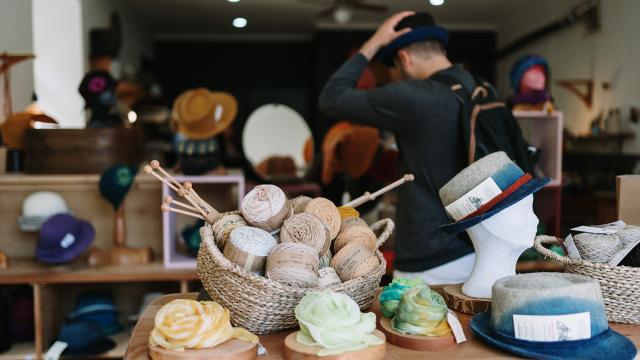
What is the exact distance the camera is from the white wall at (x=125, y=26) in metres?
5.33

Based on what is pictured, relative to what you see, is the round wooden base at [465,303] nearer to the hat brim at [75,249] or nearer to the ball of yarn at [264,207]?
the ball of yarn at [264,207]

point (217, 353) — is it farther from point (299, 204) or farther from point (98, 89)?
point (98, 89)

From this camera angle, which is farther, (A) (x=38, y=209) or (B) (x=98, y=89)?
(B) (x=98, y=89)

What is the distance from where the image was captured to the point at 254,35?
30.9 ft

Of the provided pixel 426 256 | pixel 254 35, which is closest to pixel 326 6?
pixel 254 35

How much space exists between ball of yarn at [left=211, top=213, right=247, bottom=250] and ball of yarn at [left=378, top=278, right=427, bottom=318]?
31 cm

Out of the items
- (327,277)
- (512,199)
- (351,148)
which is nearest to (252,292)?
(327,277)

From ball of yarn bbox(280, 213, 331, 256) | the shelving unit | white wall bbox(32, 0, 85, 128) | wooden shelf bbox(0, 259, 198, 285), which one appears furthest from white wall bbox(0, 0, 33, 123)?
ball of yarn bbox(280, 213, 331, 256)

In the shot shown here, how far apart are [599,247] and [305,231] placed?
1.86 ft

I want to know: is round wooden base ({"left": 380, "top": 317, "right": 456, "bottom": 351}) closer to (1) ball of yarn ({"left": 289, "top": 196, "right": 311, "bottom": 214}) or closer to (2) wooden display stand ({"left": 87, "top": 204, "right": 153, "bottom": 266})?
(1) ball of yarn ({"left": 289, "top": 196, "right": 311, "bottom": 214})

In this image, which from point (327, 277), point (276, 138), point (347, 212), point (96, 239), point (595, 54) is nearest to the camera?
point (327, 277)

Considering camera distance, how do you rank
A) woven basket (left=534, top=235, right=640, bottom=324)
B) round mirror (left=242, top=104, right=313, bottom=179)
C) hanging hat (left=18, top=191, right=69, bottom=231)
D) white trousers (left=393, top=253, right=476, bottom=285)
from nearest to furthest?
1. woven basket (left=534, top=235, right=640, bottom=324)
2. white trousers (left=393, top=253, right=476, bottom=285)
3. hanging hat (left=18, top=191, right=69, bottom=231)
4. round mirror (left=242, top=104, right=313, bottom=179)

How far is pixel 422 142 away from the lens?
214cm

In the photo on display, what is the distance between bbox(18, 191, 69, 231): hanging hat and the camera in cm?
280
